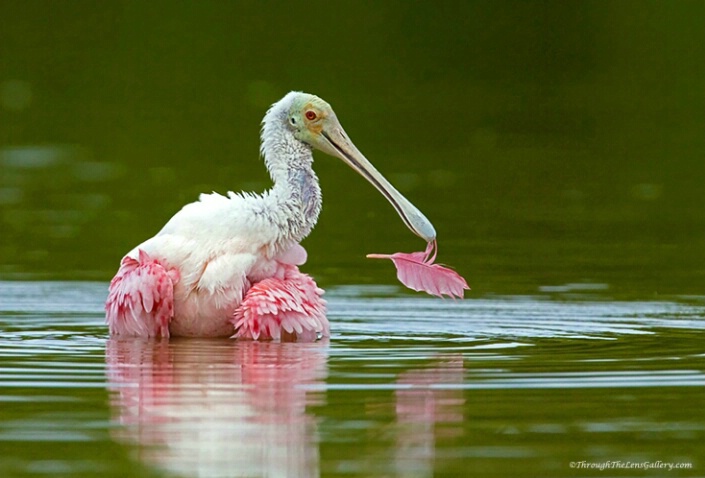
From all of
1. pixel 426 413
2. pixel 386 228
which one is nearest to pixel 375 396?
pixel 426 413

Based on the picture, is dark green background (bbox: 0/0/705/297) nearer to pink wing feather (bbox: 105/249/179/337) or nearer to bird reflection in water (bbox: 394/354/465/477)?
pink wing feather (bbox: 105/249/179/337)

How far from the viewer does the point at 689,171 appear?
23.2 m

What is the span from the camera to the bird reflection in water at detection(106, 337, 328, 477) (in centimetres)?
866

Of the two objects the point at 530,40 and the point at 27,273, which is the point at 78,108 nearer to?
the point at 530,40

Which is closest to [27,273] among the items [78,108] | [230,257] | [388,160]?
[230,257]

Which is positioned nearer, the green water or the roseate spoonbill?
the green water

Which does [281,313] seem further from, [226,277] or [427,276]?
[427,276]

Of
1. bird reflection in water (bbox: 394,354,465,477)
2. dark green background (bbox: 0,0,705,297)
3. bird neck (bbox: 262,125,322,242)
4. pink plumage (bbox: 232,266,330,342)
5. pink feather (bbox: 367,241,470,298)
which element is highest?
dark green background (bbox: 0,0,705,297)

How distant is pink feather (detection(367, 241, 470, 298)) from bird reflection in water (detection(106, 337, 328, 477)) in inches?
30.2

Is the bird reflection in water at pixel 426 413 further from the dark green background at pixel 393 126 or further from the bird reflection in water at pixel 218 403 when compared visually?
the dark green background at pixel 393 126

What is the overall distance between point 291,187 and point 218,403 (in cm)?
342

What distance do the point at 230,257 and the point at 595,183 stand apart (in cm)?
1032

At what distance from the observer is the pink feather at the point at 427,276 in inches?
503

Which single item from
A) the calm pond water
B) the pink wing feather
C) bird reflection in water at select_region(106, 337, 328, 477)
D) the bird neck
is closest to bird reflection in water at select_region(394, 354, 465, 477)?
the calm pond water
